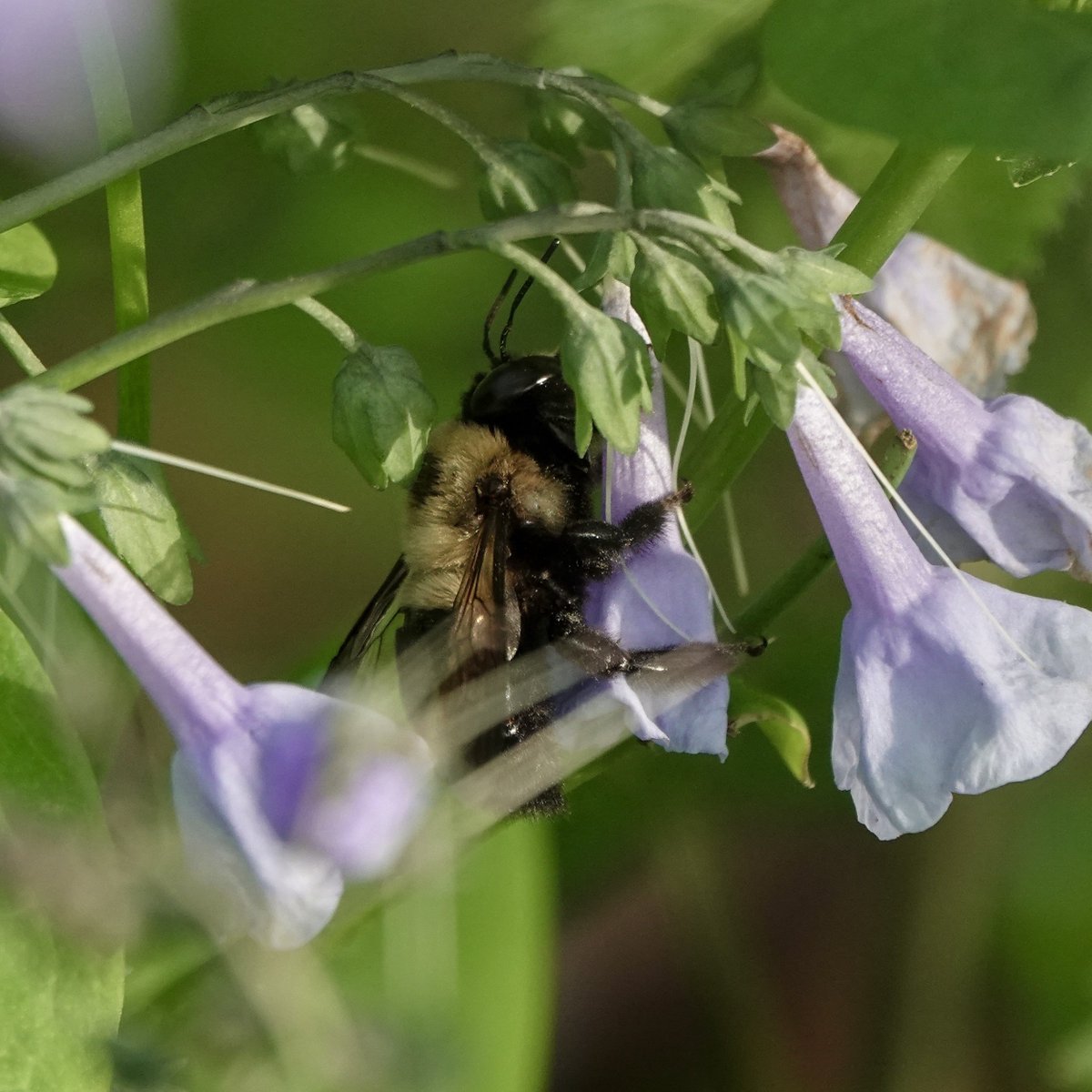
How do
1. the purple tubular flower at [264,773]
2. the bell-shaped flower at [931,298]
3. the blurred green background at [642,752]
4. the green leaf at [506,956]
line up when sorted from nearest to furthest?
the purple tubular flower at [264,773] → the bell-shaped flower at [931,298] → the green leaf at [506,956] → the blurred green background at [642,752]

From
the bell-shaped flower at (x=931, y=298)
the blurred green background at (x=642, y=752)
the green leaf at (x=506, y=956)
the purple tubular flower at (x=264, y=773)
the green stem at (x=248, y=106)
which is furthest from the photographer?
the blurred green background at (x=642, y=752)

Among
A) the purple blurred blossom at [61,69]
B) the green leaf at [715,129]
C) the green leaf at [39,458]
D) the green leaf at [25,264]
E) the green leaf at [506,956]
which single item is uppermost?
the purple blurred blossom at [61,69]

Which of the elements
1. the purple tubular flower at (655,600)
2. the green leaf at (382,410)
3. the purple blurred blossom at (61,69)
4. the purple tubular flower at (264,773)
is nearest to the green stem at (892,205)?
the purple tubular flower at (655,600)

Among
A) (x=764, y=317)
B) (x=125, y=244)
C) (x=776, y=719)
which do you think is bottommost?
(x=776, y=719)

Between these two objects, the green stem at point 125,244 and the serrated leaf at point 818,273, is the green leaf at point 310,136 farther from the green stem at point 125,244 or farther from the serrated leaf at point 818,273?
the serrated leaf at point 818,273

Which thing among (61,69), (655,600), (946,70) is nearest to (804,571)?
(655,600)

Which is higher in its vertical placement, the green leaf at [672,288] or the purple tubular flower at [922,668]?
the green leaf at [672,288]

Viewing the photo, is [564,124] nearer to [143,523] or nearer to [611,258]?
[611,258]
